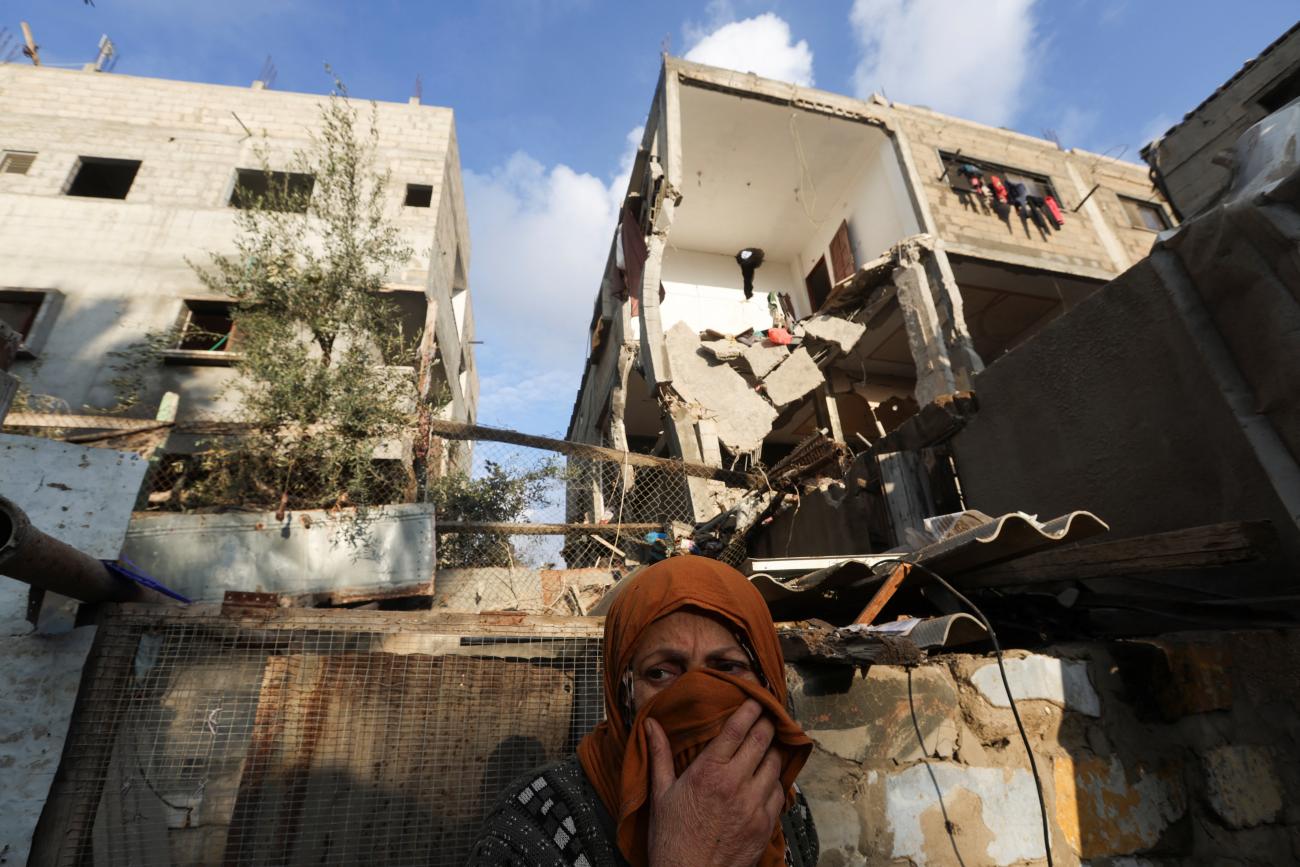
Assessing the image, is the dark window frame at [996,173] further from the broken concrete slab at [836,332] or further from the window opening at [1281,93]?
the broken concrete slab at [836,332]

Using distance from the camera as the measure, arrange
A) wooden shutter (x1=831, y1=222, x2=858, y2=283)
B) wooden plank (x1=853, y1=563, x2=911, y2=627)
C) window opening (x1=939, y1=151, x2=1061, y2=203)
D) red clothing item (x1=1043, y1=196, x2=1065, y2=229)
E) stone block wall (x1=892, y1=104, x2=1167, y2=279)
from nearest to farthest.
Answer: wooden plank (x1=853, y1=563, x2=911, y2=627) < stone block wall (x1=892, y1=104, x2=1167, y2=279) < window opening (x1=939, y1=151, x2=1061, y2=203) < red clothing item (x1=1043, y1=196, x2=1065, y2=229) < wooden shutter (x1=831, y1=222, x2=858, y2=283)

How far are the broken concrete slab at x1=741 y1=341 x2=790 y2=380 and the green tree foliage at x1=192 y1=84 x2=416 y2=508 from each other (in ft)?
18.8

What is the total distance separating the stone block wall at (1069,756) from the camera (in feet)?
7.11

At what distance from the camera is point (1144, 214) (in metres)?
13.1

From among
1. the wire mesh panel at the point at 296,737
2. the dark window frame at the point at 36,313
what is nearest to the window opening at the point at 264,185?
the dark window frame at the point at 36,313

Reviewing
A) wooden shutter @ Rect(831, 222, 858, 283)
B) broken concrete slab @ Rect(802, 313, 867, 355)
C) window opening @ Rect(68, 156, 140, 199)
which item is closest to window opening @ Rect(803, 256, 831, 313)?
wooden shutter @ Rect(831, 222, 858, 283)

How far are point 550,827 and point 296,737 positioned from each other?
1780 mm

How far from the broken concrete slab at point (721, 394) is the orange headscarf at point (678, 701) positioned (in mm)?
7712

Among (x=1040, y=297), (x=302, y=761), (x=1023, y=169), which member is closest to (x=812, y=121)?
→ (x=1023, y=169)

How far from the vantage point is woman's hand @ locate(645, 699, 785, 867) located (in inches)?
41.8

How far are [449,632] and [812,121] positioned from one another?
11844 mm

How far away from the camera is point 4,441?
3.58m

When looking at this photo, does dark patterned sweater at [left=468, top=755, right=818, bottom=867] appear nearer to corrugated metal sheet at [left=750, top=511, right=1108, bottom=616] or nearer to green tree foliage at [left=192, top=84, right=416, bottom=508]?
corrugated metal sheet at [left=750, top=511, right=1108, bottom=616]

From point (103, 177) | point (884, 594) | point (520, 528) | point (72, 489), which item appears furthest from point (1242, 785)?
point (103, 177)
